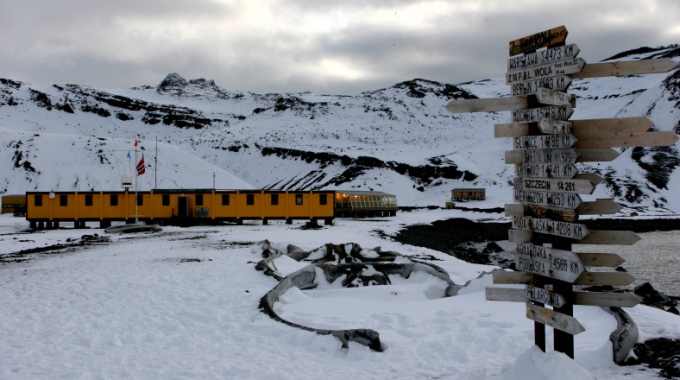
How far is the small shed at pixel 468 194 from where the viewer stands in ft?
226

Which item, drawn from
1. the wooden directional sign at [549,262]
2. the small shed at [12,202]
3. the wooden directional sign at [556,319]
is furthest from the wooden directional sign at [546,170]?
the small shed at [12,202]

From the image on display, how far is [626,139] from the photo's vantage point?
18.2 ft

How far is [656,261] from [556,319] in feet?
83.8

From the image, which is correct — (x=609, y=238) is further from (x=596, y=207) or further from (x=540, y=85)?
(x=540, y=85)

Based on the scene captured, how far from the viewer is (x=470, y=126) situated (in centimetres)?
11600

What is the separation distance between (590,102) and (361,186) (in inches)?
2955

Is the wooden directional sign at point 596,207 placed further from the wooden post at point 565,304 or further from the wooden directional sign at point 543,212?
the wooden post at point 565,304

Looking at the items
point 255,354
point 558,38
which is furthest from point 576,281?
point 255,354

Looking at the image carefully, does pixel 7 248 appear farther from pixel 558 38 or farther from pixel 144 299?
pixel 558 38

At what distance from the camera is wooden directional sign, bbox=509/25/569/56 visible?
18.8 feet

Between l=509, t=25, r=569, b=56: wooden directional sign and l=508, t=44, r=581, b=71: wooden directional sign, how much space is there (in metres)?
0.07

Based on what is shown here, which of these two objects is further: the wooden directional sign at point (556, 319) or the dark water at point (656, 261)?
the dark water at point (656, 261)

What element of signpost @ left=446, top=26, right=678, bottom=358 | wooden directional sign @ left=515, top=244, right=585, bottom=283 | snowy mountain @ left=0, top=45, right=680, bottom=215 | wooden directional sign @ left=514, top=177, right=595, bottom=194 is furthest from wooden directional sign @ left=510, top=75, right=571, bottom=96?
snowy mountain @ left=0, top=45, right=680, bottom=215

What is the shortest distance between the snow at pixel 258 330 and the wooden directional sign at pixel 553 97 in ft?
9.53
